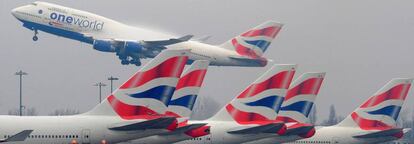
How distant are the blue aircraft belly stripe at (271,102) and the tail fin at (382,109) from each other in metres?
12.3

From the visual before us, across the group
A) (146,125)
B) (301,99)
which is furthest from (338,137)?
(146,125)

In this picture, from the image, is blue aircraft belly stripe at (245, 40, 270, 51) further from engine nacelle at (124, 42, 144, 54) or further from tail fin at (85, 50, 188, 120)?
tail fin at (85, 50, 188, 120)

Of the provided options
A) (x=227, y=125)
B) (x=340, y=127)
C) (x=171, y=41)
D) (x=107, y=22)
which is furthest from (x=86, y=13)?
(x=227, y=125)

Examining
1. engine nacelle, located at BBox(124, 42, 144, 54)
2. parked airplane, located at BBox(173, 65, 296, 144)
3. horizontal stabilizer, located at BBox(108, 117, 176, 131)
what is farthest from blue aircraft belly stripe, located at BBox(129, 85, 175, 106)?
engine nacelle, located at BBox(124, 42, 144, 54)

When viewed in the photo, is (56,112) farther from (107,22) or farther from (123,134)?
(123,134)

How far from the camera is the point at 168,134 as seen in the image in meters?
63.9

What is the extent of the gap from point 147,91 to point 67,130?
5.60 meters

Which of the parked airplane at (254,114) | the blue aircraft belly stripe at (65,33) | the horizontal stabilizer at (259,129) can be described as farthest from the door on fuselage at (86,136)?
the blue aircraft belly stripe at (65,33)

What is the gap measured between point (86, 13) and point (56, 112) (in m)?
15.4

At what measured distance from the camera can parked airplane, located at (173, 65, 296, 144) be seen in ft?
233

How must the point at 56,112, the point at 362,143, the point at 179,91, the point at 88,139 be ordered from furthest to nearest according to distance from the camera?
1. the point at 56,112
2. the point at 362,143
3. the point at 179,91
4. the point at 88,139

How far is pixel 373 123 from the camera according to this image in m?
86.9

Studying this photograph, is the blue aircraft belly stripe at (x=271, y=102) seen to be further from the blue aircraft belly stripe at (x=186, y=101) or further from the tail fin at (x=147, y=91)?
the tail fin at (x=147, y=91)

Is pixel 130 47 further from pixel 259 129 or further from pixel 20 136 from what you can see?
pixel 20 136
